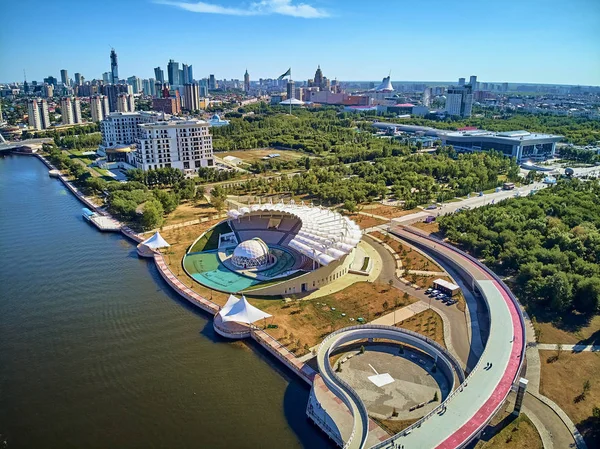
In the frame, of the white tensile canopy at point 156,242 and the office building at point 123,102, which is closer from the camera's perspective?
the white tensile canopy at point 156,242

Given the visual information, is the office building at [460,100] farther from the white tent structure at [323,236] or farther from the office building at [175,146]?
the white tent structure at [323,236]

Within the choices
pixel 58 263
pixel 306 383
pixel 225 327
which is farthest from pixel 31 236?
pixel 306 383

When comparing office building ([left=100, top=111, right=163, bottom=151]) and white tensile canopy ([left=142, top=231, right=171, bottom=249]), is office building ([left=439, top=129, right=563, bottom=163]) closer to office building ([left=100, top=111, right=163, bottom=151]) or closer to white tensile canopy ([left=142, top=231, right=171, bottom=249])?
office building ([left=100, top=111, right=163, bottom=151])

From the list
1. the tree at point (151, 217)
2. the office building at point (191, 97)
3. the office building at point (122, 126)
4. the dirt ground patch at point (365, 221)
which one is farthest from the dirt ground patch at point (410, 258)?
the office building at point (191, 97)

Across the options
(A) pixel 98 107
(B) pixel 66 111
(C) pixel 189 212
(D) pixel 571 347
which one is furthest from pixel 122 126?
(D) pixel 571 347

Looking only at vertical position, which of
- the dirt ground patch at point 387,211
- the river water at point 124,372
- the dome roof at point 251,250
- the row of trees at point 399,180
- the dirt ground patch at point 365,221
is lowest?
the river water at point 124,372

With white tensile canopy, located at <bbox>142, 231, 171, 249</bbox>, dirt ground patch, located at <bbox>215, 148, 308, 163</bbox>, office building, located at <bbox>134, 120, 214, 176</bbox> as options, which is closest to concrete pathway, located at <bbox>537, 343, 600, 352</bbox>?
white tensile canopy, located at <bbox>142, 231, 171, 249</bbox>
